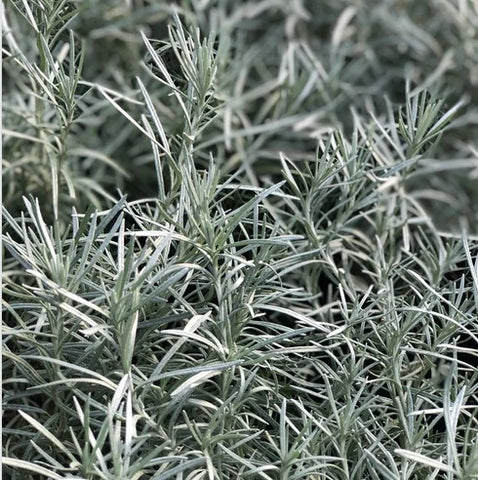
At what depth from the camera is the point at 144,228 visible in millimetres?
683

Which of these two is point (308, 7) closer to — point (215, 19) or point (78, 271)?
point (215, 19)

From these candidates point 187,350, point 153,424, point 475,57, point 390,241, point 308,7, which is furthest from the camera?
point 308,7

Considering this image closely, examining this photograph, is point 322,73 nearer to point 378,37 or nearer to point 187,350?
point 378,37

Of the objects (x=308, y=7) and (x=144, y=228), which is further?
(x=308, y=7)

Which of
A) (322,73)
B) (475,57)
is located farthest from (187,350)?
(475,57)

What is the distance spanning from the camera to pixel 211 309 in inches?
26.5

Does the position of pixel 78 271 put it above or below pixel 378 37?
above

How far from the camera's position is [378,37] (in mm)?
1418

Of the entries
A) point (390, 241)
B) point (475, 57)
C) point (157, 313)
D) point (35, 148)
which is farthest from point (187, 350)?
point (475, 57)

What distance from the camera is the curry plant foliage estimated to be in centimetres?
60

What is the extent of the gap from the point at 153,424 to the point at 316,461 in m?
0.14

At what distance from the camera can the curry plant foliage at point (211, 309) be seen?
598 mm

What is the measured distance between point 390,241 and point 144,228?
305mm

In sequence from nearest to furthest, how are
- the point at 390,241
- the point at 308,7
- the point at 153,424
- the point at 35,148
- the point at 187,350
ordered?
the point at 153,424, the point at 187,350, the point at 390,241, the point at 35,148, the point at 308,7
